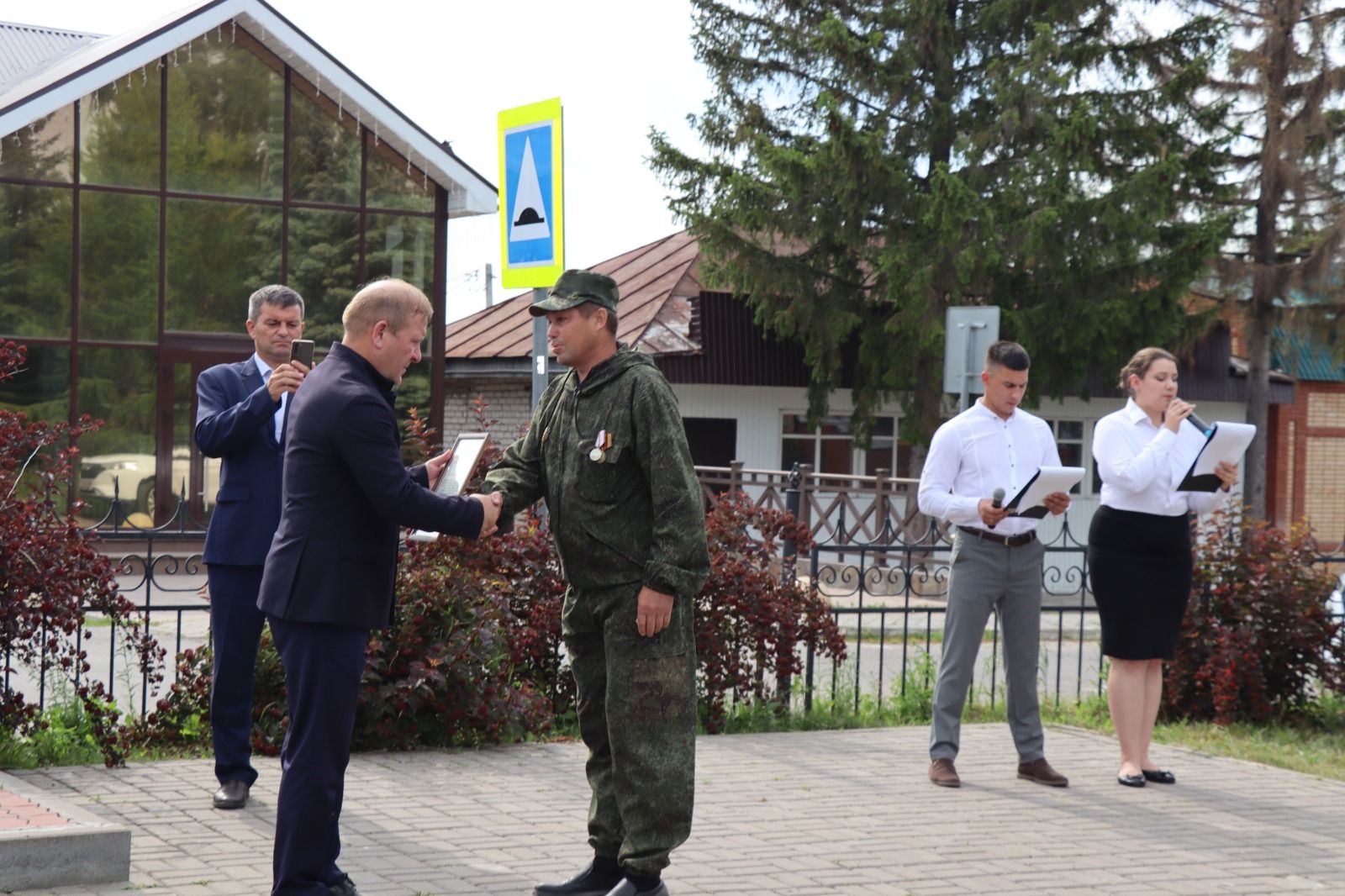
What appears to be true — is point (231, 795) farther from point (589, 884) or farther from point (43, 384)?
point (43, 384)

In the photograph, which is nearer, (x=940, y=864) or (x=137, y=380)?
(x=940, y=864)

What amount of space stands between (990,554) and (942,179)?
16334 mm

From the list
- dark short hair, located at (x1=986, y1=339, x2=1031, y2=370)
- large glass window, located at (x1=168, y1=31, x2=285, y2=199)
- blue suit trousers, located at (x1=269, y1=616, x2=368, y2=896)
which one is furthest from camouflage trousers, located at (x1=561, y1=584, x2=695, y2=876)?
large glass window, located at (x1=168, y1=31, x2=285, y2=199)

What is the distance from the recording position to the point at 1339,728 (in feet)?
30.6

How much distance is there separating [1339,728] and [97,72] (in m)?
17.3

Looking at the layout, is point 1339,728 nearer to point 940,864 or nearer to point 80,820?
point 940,864

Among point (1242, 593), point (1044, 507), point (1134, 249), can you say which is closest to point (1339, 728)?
point (1242, 593)

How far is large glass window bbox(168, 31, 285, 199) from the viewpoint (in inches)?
870

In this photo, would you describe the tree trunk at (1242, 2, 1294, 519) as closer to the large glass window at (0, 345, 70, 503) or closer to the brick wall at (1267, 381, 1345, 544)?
the brick wall at (1267, 381, 1345, 544)

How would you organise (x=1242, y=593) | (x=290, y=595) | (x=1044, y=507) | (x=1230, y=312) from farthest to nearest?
(x=1230, y=312) < (x=1242, y=593) < (x=1044, y=507) < (x=290, y=595)

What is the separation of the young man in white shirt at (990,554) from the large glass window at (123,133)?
16952 mm

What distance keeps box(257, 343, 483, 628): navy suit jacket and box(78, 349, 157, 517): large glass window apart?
1775cm

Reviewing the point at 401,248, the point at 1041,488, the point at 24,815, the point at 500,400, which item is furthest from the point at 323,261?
the point at 24,815

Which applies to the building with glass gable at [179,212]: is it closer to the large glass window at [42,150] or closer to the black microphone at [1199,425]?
the large glass window at [42,150]
